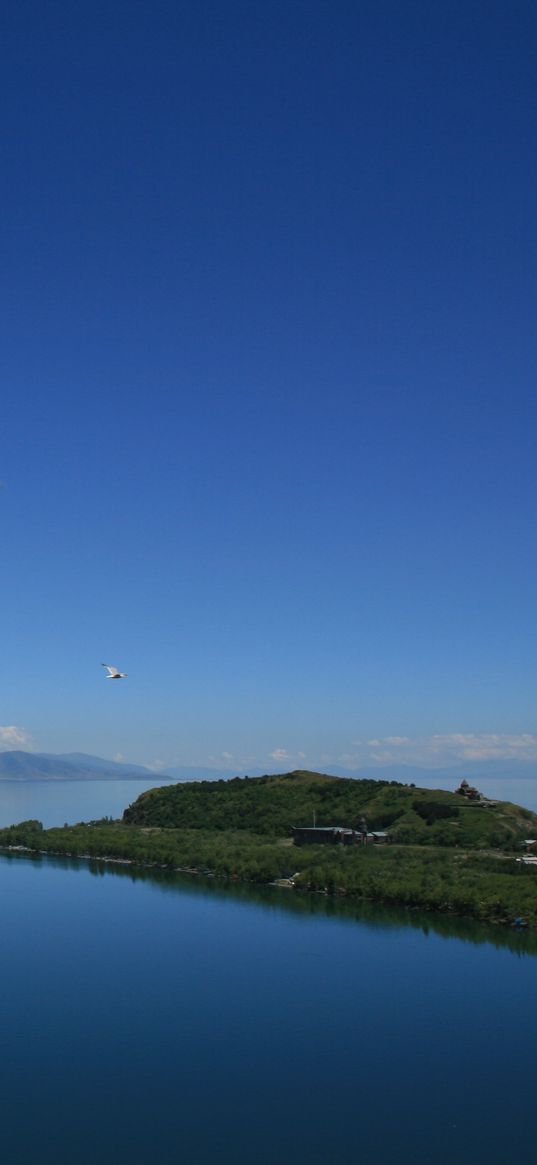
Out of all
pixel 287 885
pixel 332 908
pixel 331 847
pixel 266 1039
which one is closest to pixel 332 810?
pixel 331 847

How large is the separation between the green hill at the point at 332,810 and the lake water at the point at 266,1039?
26078 millimetres

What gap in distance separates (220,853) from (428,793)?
103 ft

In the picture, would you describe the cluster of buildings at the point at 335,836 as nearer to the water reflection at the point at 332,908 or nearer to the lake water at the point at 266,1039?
the water reflection at the point at 332,908

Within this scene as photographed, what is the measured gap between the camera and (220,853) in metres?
88.7

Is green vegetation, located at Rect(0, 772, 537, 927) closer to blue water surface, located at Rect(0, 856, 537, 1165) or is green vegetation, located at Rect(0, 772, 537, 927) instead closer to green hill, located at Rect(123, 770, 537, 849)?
green hill, located at Rect(123, 770, 537, 849)

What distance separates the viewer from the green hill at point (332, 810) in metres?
88.0

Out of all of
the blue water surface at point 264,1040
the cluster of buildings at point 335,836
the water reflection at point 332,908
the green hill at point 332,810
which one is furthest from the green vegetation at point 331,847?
the blue water surface at point 264,1040

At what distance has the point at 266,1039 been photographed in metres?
37.9

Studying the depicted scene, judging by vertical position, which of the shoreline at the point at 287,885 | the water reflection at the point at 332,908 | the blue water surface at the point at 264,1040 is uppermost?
the shoreline at the point at 287,885

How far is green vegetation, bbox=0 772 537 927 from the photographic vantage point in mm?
65188

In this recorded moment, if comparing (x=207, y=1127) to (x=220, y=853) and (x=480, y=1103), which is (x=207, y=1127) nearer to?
(x=480, y=1103)

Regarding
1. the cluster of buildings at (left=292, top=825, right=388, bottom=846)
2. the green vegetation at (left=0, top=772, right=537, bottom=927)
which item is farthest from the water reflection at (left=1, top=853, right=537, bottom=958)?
the cluster of buildings at (left=292, top=825, right=388, bottom=846)

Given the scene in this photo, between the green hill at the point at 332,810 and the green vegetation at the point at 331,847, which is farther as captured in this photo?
the green hill at the point at 332,810

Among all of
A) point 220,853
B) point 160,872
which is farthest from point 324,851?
point 160,872
